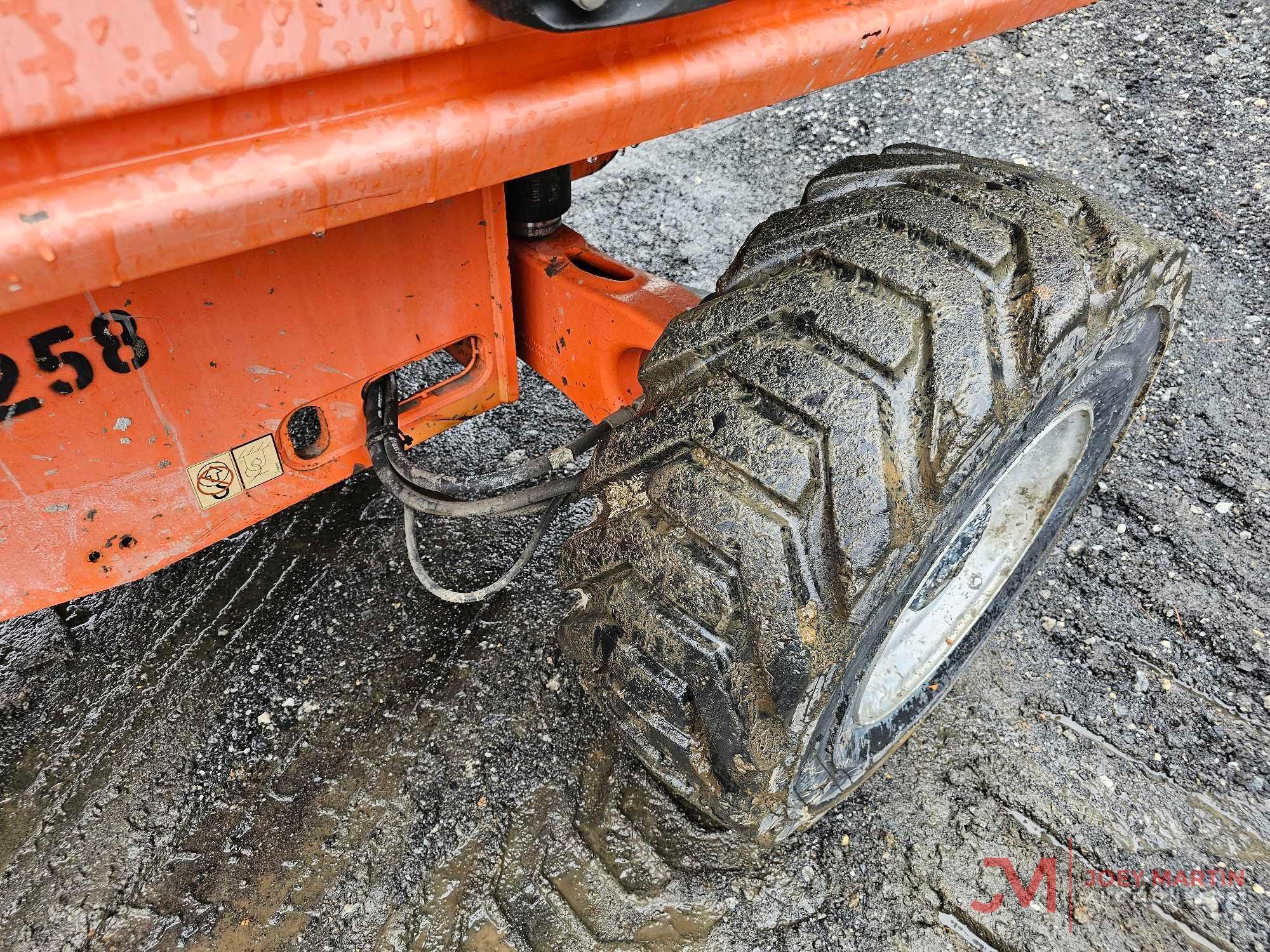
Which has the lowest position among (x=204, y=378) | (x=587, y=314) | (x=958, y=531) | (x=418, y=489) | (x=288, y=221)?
(x=418, y=489)

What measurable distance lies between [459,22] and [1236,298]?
10.7 ft

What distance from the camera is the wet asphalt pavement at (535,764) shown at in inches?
65.2

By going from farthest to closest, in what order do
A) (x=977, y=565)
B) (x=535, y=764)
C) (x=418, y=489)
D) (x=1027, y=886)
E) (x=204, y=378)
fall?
1. (x=977, y=565)
2. (x=535, y=764)
3. (x=1027, y=886)
4. (x=418, y=489)
5. (x=204, y=378)

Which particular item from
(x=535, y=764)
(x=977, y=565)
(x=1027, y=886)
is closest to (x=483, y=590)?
(x=535, y=764)

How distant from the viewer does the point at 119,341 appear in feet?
3.73

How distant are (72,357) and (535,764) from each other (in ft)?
3.92

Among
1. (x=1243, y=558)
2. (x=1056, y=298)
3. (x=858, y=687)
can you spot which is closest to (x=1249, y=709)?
(x=1243, y=558)

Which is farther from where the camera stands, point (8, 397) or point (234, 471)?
point (234, 471)

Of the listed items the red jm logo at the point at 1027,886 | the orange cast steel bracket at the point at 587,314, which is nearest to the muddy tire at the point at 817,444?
the orange cast steel bracket at the point at 587,314

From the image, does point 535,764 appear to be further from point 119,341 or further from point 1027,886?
point 119,341

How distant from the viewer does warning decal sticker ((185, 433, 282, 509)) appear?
1368 mm

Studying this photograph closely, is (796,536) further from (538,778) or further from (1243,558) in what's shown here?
(1243,558)

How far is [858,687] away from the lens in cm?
150

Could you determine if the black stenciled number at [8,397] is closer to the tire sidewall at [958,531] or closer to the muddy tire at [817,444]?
the muddy tire at [817,444]
